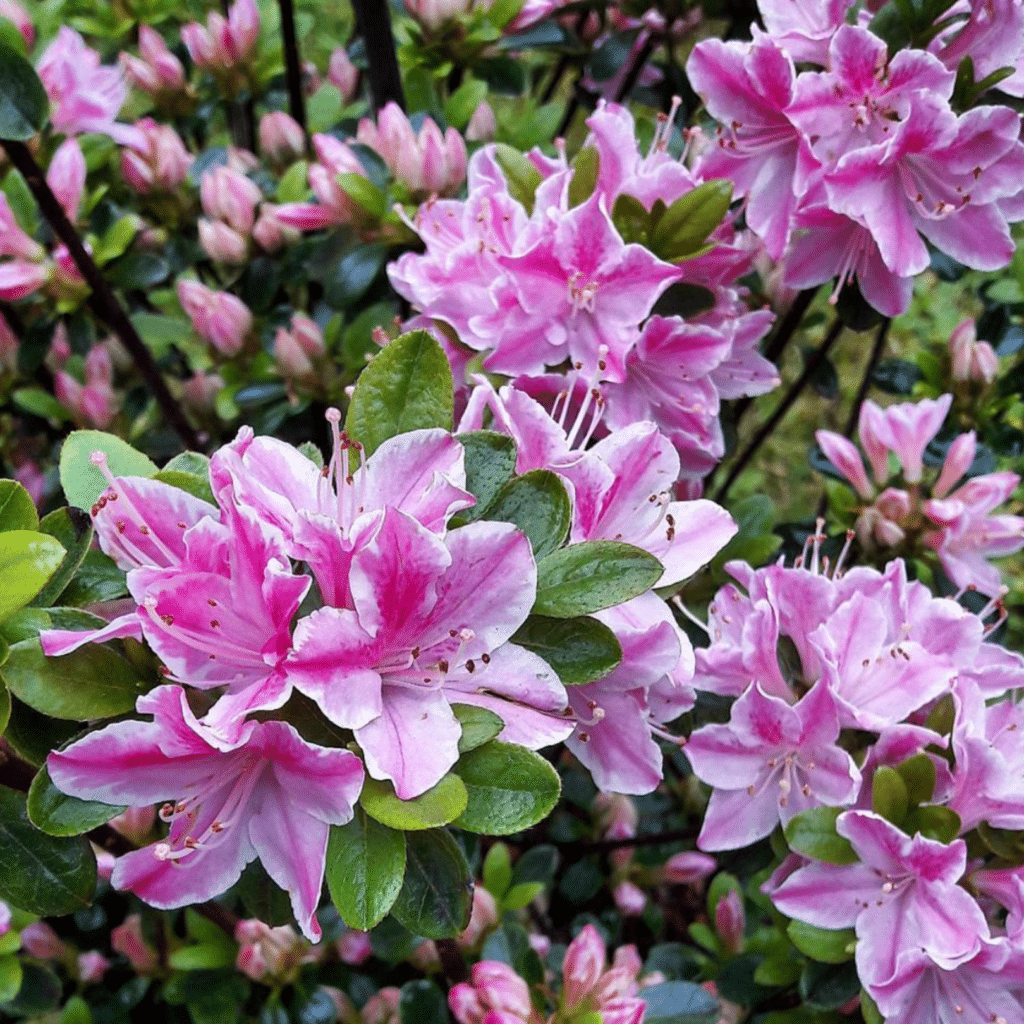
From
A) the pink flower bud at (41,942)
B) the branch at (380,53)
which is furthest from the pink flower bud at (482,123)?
the pink flower bud at (41,942)

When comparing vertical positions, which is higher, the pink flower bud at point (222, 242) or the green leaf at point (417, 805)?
the green leaf at point (417, 805)

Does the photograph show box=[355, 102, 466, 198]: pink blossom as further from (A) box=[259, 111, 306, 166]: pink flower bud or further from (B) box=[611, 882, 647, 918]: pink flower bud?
(B) box=[611, 882, 647, 918]: pink flower bud

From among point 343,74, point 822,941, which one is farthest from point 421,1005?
point 343,74

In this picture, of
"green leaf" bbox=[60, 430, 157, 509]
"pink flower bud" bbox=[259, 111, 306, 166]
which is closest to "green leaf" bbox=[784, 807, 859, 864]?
"green leaf" bbox=[60, 430, 157, 509]

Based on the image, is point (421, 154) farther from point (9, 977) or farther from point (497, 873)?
point (9, 977)

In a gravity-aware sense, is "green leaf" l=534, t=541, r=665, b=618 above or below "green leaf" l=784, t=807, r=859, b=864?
above

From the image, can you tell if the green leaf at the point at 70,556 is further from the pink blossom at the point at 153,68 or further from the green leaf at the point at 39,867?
the pink blossom at the point at 153,68
